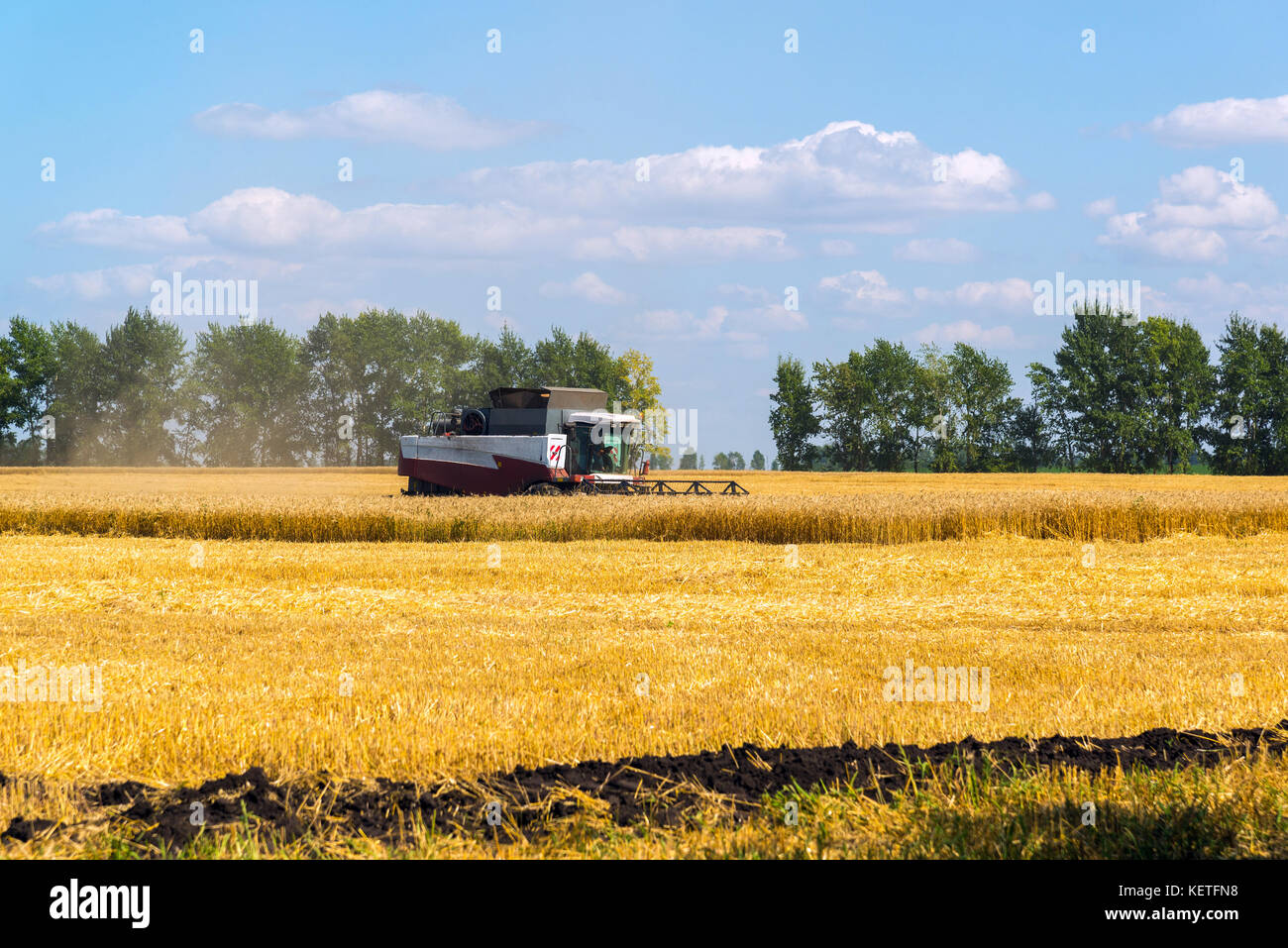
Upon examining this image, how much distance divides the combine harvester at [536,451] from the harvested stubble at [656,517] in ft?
11.1

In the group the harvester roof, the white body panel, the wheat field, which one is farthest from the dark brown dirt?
the harvester roof

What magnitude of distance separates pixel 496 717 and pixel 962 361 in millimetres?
79193

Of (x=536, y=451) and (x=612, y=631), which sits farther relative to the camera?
(x=536, y=451)

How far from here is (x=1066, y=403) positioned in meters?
80.2

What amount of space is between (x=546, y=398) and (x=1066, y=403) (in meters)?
59.7

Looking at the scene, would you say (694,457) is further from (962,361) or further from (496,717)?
(496,717)

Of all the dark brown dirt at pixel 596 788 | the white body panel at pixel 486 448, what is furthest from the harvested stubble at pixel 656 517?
the dark brown dirt at pixel 596 788

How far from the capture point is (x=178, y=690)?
866 centimetres

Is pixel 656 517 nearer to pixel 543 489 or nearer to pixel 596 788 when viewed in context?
pixel 543 489

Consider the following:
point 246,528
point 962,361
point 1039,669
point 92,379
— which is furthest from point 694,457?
→ point 1039,669

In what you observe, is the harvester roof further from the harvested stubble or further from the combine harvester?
the harvested stubble

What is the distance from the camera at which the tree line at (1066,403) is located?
77.7 m

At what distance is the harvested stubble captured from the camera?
23.9 meters

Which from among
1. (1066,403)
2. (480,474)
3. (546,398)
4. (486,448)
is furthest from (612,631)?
(1066,403)
